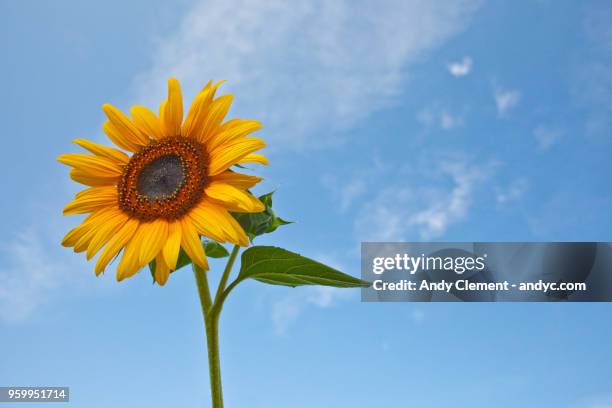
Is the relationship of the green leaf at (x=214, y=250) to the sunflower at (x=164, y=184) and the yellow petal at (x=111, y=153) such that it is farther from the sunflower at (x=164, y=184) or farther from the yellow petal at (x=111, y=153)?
the yellow petal at (x=111, y=153)

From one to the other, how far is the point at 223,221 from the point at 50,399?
214cm

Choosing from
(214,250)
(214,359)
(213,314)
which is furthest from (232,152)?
(214,359)

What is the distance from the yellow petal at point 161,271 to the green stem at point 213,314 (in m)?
0.18

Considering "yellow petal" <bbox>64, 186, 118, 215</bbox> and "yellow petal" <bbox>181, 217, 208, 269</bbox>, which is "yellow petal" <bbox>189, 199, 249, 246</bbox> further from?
"yellow petal" <bbox>64, 186, 118, 215</bbox>

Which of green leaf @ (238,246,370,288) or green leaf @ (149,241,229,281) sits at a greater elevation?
green leaf @ (149,241,229,281)

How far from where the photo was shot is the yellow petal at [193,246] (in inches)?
91.2

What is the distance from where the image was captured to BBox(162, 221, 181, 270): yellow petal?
7.57 ft

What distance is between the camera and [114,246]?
2479mm

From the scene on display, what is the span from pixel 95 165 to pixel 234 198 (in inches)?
26.7

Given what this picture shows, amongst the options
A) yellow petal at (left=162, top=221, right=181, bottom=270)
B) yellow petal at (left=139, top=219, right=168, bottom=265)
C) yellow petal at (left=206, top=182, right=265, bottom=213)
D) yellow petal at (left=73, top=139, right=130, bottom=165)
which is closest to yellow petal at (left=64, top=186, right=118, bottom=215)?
yellow petal at (left=73, top=139, right=130, bottom=165)

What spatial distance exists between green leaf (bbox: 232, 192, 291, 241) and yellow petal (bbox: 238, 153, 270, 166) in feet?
0.63

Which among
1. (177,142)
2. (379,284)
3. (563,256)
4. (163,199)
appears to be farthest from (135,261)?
(563,256)

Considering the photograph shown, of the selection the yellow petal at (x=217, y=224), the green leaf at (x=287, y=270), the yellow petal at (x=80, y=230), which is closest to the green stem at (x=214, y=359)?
the green leaf at (x=287, y=270)

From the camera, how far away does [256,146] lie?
2410 millimetres
